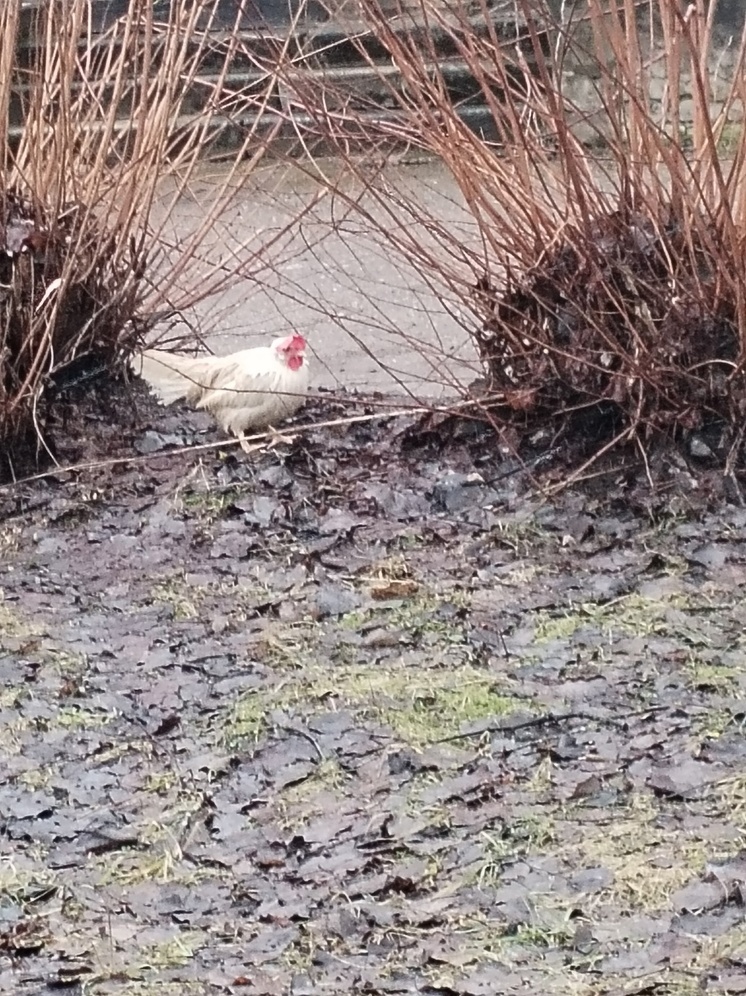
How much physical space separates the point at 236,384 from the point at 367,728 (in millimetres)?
1881

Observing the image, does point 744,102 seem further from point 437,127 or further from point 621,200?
point 437,127

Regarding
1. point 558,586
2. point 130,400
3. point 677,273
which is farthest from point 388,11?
point 558,586

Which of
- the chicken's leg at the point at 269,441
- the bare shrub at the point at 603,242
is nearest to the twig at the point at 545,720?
the bare shrub at the point at 603,242

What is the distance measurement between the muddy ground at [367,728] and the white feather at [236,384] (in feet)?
0.52

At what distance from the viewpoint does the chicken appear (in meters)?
5.09

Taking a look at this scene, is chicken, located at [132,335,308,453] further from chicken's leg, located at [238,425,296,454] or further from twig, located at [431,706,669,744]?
twig, located at [431,706,669,744]

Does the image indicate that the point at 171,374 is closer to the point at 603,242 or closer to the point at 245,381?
the point at 245,381

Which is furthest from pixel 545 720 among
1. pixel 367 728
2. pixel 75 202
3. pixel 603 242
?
pixel 75 202

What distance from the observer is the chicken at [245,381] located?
16.7 feet

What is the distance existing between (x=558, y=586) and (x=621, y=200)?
4.19ft

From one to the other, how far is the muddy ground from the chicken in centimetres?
16

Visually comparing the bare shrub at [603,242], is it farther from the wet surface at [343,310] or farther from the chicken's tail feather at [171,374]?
the chicken's tail feather at [171,374]

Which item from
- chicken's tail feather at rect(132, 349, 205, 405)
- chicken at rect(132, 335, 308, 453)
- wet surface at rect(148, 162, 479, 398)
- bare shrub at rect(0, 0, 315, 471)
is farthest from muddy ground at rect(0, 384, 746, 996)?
wet surface at rect(148, 162, 479, 398)

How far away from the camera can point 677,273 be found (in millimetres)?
4539
